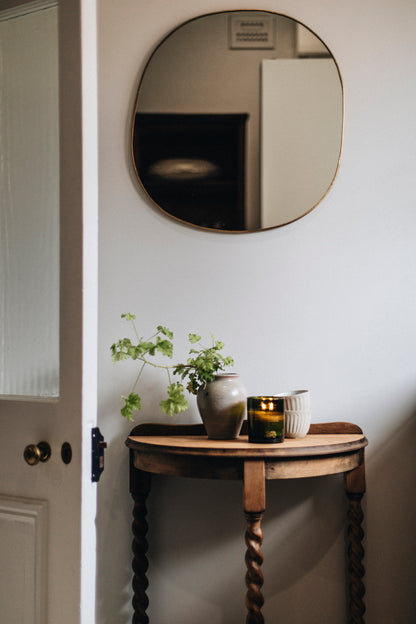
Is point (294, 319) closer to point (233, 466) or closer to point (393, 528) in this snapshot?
point (233, 466)

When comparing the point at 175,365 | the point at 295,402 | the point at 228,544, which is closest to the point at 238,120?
→ the point at 175,365

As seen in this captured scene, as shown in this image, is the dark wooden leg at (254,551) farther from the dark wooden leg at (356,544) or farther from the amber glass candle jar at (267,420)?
the dark wooden leg at (356,544)

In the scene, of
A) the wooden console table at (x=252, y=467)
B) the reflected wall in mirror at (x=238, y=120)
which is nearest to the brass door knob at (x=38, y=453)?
the wooden console table at (x=252, y=467)

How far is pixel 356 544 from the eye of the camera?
178cm

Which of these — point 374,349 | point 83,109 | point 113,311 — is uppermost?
point 83,109

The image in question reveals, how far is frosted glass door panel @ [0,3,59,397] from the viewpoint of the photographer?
4.44 ft

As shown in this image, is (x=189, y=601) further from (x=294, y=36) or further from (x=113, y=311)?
(x=294, y=36)

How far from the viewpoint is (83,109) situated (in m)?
1.15

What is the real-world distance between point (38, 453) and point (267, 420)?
2.18 ft

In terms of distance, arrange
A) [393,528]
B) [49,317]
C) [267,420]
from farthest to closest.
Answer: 1. [393,528]
2. [267,420]
3. [49,317]

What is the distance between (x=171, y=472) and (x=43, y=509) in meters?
0.47

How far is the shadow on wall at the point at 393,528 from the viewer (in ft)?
6.03

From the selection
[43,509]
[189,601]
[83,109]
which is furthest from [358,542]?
[83,109]

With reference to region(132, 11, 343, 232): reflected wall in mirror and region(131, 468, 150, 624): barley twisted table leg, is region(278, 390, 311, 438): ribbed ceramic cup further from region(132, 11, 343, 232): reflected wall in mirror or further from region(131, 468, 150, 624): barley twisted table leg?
region(132, 11, 343, 232): reflected wall in mirror
